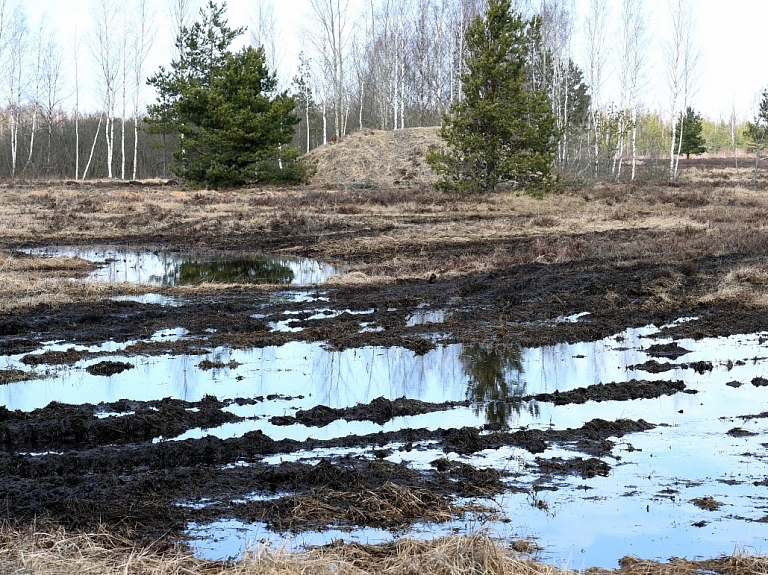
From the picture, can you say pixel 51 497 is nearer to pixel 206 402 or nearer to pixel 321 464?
pixel 321 464

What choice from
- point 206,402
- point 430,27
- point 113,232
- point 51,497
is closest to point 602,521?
point 51,497

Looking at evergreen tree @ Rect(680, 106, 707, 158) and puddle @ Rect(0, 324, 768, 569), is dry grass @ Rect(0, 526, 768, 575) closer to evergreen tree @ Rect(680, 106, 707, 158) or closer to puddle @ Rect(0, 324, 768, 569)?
puddle @ Rect(0, 324, 768, 569)

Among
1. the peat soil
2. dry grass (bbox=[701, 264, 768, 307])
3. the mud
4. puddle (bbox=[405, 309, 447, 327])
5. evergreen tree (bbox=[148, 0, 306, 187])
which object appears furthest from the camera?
evergreen tree (bbox=[148, 0, 306, 187])

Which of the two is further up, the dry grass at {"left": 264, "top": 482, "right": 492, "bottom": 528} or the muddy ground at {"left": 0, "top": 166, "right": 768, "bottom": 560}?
the muddy ground at {"left": 0, "top": 166, "right": 768, "bottom": 560}

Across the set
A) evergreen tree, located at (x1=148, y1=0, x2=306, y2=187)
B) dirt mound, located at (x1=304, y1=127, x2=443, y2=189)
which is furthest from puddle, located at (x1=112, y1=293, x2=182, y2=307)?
dirt mound, located at (x1=304, y1=127, x2=443, y2=189)

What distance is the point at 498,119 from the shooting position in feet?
99.2

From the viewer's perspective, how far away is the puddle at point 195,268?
17.7 metres

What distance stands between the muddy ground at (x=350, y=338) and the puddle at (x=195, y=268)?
1113 millimetres

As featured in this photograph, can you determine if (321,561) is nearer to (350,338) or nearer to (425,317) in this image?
(350,338)

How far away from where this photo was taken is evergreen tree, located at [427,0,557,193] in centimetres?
3003

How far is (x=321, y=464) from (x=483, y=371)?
4.19 m

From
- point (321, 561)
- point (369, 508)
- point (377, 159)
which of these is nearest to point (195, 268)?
point (369, 508)

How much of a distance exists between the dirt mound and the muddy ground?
19.1m

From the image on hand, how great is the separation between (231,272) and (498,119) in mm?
14426
